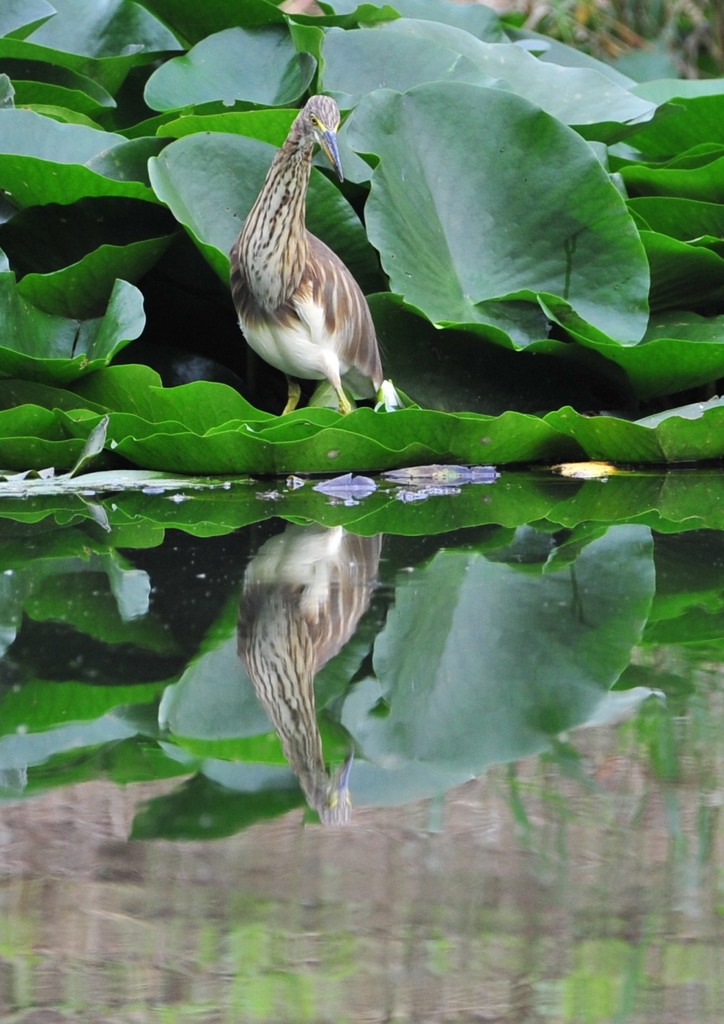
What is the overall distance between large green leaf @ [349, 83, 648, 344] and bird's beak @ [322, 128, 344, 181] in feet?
0.88

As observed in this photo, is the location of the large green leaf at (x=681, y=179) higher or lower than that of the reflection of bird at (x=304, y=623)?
lower

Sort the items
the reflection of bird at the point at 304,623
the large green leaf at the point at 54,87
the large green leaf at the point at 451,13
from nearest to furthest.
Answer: the reflection of bird at the point at 304,623 < the large green leaf at the point at 54,87 < the large green leaf at the point at 451,13

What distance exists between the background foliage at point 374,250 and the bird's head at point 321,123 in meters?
0.25

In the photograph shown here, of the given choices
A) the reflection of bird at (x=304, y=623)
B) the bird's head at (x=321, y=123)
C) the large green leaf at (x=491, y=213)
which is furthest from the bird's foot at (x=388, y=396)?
the reflection of bird at (x=304, y=623)

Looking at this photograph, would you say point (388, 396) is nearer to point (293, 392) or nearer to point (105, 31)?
point (293, 392)

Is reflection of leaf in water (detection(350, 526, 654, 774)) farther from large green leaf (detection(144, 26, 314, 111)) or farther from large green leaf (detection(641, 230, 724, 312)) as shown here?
large green leaf (detection(144, 26, 314, 111))

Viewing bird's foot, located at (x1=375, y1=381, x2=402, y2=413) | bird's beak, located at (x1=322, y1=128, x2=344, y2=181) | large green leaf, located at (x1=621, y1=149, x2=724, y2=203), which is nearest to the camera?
bird's beak, located at (x1=322, y1=128, x2=344, y2=181)

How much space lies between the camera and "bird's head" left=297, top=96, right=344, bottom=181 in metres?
2.26

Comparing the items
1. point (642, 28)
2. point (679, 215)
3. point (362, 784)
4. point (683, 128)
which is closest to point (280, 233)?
point (679, 215)

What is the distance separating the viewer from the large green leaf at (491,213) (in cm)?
251

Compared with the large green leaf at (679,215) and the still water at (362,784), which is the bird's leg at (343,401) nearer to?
the large green leaf at (679,215)

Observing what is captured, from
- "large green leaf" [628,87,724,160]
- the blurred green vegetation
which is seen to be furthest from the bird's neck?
the blurred green vegetation

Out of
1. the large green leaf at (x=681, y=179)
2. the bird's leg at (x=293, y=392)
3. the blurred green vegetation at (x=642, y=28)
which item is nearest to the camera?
the bird's leg at (x=293, y=392)

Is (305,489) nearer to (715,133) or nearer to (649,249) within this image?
(649,249)
